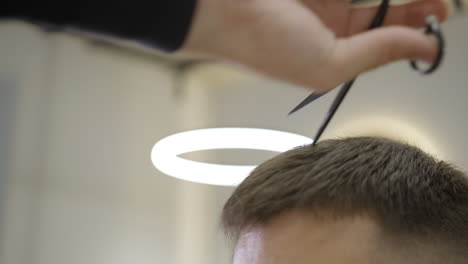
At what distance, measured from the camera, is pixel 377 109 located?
172 cm

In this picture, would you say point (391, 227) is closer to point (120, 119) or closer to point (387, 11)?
point (387, 11)

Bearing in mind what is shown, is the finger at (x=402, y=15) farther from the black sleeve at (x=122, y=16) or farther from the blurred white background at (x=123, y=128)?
the blurred white background at (x=123, y=128)

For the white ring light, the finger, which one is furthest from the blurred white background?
the finger

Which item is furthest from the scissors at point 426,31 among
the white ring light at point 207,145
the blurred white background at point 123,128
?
the blurred white background at point 123,128

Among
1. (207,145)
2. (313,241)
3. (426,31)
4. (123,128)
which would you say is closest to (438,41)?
(426,31)

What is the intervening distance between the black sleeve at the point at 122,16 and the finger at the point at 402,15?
87 mm

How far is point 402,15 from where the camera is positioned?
0.22 meters

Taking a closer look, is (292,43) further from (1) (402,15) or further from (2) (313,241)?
(2) (313,241)

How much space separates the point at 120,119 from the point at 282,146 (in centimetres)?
143

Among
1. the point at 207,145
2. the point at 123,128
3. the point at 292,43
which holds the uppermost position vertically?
the point at 292,43

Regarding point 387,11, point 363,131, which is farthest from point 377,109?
point 387,11

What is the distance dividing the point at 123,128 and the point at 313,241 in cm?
177

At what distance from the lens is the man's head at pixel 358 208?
24.1 inches

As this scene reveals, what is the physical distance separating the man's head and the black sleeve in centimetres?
50
